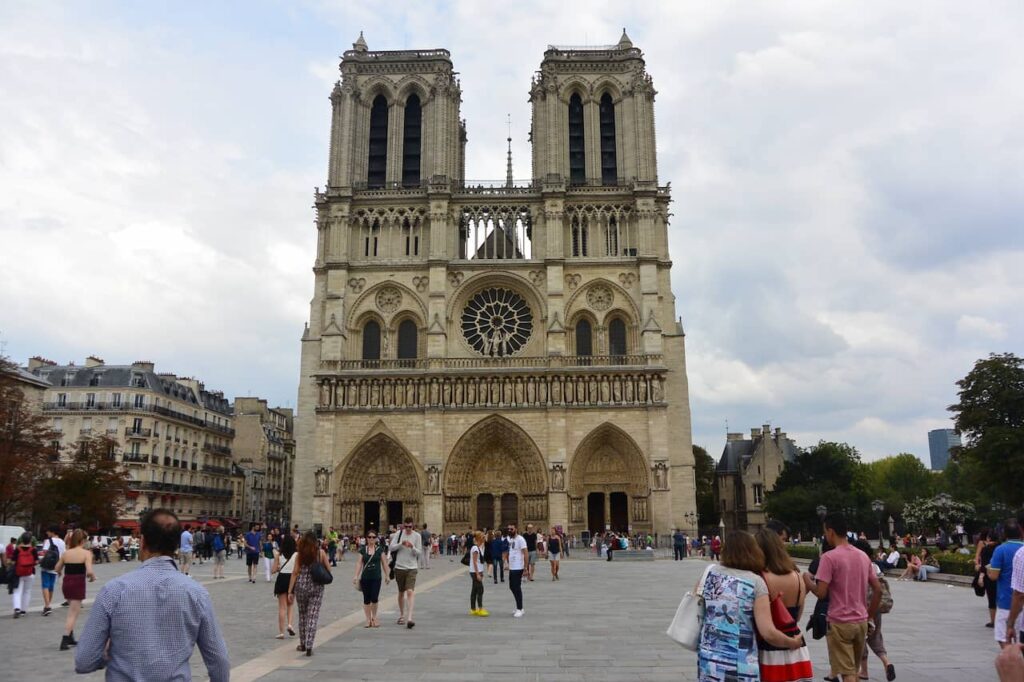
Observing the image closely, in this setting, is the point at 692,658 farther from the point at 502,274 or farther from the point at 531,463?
the point at 502,274

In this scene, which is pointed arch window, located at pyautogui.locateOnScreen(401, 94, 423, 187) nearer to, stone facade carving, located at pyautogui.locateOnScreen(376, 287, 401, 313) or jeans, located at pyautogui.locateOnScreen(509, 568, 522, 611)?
stone facade carving, located at pyautogui.locateOnScreen(376, 287, 401, 313)

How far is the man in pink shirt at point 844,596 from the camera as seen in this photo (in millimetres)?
5918

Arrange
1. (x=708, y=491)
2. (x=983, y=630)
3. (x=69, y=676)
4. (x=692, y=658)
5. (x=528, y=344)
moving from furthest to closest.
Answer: (x=708, y=491) < (x=528, y=344) < (x=983, y=630) < (x=692, y=658) < (x=69, y=676)

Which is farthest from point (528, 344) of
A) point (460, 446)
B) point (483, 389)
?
point (460, 446)

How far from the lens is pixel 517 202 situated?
41.4m

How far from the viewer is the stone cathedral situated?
124ft

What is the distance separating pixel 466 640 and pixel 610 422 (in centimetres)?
2832

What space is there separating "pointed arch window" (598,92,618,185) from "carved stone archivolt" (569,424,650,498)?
1348 cm

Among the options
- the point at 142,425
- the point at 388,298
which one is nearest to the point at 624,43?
the point at 388,298

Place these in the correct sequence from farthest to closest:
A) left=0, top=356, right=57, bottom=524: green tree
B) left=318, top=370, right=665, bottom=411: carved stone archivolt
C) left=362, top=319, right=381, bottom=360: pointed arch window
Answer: left=362, top=319, right=381, bottom=360: pointed arch window
left=318, top=370, right=665, bottom=411: carved stone archivolt
left=0, top=356, right=57, bottom=524: green tree

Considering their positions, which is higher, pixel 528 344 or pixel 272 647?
pixel 528 344

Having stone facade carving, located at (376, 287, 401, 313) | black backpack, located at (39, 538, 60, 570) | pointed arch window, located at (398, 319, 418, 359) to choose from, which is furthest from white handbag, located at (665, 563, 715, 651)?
stone facade carving, located at (376, 287, 401, 313)

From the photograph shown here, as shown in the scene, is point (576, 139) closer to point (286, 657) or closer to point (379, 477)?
point (379, 477)

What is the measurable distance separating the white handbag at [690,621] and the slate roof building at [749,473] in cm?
4812
